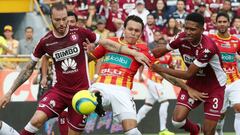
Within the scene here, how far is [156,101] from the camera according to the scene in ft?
60.7

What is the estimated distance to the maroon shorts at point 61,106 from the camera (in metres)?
12.2

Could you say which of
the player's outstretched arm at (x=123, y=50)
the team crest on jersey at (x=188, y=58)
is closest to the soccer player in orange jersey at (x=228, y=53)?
the team crest on jersey at (x=188, y=58)

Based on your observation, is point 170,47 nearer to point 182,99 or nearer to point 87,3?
point 182,99

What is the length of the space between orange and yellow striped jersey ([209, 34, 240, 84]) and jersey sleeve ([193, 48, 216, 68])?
1814 mm

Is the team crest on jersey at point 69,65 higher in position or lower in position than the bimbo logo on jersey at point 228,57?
higher

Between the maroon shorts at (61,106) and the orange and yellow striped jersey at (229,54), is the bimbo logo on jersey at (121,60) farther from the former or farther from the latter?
the orange and yellow striped jersey at (229,54)

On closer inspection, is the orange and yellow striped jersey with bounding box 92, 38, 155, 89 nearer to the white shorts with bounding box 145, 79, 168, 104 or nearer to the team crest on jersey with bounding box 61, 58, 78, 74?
the team crest on jersey with bounding box 61, 58, 78, 74

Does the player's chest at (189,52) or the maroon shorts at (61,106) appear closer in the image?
the maroon shorts at (61,106)

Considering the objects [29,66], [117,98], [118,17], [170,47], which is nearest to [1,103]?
[29,66]

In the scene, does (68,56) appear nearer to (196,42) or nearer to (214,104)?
(196,42)

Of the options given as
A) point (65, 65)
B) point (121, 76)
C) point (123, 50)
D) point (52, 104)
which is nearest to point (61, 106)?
point (52, 104)

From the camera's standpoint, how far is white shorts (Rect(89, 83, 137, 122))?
1198 cm

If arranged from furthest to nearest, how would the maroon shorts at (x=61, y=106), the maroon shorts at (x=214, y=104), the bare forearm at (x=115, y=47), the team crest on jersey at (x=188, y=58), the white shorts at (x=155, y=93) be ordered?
the white shorts at (x=155, y=93), the maroon shorts at (x=214, y=104), the team crest on jersey at (x=188, y=58), the maroon shorts at (x=61, y=106), the bare forearm at (x=115, y=47)

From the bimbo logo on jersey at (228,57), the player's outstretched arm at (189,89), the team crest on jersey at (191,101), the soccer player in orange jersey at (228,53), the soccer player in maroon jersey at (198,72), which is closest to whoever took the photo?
the soccer player in maroon jersey at (198,72)
